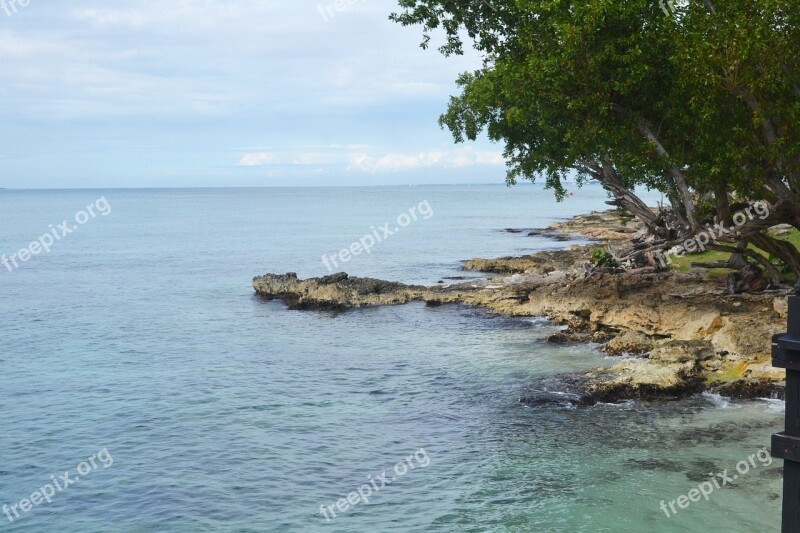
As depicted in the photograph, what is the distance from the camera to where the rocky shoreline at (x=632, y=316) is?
22688 mm

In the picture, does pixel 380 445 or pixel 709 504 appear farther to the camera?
pixel 380 445

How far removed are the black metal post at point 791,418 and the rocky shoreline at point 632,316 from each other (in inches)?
629

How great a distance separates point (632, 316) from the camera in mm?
30938

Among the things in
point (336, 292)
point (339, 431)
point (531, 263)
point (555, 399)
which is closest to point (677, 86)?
point (555, 399)

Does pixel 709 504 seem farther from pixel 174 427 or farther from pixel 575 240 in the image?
pixel 575 240

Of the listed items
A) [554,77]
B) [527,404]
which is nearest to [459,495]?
[527,404]

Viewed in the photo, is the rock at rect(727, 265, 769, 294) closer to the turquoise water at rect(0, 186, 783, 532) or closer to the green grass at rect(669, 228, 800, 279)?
the green grass at rect(669, 228, 800, 279)

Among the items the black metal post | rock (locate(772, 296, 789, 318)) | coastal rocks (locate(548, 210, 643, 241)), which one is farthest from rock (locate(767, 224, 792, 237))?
the black metal post

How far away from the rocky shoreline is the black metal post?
629 inches

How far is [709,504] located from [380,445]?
8.03 meters

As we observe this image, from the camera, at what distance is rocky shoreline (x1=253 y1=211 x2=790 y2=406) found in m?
22.7

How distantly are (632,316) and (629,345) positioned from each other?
11.4 ft

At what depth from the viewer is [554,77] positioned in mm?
22922

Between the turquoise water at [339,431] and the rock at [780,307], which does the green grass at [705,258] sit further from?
the rock at [780,307]
